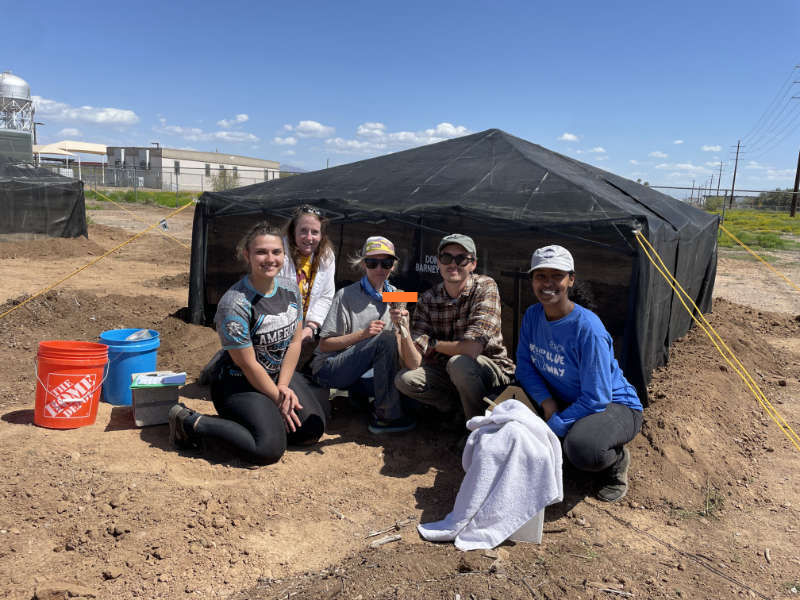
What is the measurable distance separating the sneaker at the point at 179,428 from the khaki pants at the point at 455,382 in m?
1.25

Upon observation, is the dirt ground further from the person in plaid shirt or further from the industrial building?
the industrial building

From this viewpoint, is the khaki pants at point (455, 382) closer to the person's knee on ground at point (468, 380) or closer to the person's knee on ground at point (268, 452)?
the person's knee on ground at point (468, 380)

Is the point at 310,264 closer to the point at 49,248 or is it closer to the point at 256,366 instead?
the point at 256,366

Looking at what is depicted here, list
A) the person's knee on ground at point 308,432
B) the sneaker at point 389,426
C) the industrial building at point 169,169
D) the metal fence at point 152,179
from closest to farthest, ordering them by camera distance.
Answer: the person's knee on ground at point 308,432 < the sneaker at point 389,426 < the metal fence at point 152,179 < the industrial building at point 169,169

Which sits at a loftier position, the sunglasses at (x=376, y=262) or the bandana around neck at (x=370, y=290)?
the sunglasses at (x=376, y=262)

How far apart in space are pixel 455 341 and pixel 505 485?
1.12 metres

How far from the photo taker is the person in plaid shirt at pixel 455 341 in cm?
338

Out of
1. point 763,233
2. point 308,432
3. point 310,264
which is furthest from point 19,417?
point 763,233

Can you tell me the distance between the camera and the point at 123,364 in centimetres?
401

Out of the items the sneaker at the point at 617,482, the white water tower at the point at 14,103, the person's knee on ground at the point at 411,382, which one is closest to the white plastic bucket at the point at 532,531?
the sneaker at the point at 617,482

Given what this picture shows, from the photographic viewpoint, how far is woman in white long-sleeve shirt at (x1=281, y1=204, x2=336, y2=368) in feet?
13.2

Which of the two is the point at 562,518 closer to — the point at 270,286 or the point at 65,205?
the point at 270,286

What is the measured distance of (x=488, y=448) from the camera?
8.65ft

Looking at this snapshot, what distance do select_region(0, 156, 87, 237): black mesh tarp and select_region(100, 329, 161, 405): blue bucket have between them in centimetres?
1110
